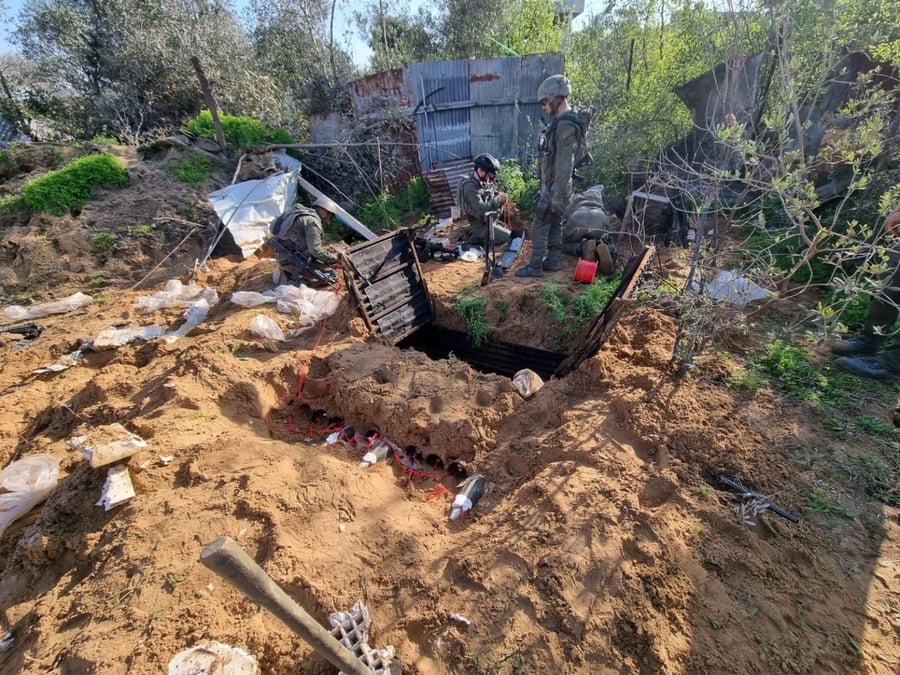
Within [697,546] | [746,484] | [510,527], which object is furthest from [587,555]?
[746,484]

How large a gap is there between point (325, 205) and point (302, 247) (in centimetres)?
267

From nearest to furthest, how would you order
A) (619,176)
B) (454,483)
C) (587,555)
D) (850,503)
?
(587,555) < (850,503) < (454,483) < (619,176)

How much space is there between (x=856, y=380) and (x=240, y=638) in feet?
14.8

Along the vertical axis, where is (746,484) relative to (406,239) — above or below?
below

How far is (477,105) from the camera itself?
8750 millimetres

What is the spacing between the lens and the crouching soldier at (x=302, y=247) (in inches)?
218

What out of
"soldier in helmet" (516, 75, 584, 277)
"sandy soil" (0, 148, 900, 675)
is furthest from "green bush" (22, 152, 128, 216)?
"soldier in helmet" (516, 75, 584, 277)

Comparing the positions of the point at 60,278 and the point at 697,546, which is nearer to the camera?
the point at 697,546

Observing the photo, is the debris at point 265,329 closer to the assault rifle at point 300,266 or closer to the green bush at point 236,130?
the assault rifle at point 300,266

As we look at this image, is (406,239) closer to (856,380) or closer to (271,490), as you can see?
(271,490)

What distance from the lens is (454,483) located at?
120 inches

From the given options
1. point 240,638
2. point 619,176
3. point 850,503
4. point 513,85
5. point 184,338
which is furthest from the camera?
point 513,85

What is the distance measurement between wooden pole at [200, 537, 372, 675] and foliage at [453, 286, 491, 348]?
3.51 m

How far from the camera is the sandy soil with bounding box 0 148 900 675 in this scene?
1.84m
